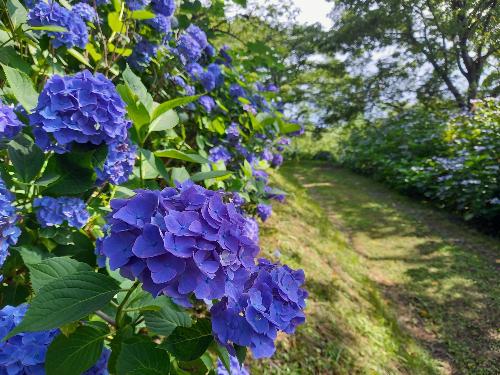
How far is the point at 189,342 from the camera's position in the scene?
2.27 ft

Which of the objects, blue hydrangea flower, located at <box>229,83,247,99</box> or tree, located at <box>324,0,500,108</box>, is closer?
blue hydrangea flower, located at <box>229,83,247,99</box>

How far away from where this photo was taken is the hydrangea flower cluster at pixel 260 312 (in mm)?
644

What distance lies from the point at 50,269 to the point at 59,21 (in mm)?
847

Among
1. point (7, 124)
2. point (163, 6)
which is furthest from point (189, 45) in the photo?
point (7, 124)

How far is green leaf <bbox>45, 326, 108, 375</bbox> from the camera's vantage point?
25.7 inches

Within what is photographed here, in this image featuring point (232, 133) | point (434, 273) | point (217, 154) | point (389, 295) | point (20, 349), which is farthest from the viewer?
point (434, 273)

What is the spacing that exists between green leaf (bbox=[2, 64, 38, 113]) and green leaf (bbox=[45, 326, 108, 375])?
55 cm

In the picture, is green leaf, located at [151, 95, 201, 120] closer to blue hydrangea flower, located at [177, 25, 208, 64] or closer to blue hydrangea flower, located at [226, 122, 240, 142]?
blue hydrangea flower, located at [177, 25, 208, 64]

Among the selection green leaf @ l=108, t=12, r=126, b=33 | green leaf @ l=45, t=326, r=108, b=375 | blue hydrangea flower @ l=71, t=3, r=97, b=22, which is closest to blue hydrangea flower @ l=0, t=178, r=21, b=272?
green leaf @ l=45, t=326, r=108, b=375

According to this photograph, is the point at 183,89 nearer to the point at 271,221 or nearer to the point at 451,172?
the point at 271,221

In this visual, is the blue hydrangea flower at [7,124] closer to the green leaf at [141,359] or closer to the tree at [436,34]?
the green leaf at [141,359]

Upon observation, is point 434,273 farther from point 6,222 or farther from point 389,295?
point 6,222

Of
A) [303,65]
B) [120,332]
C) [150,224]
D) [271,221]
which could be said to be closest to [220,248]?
[150,224]

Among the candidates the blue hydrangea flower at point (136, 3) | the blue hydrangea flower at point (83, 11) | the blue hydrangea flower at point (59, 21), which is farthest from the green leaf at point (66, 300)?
the blue hydrangea flower at point (136, 3)
